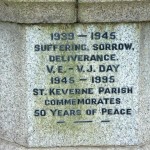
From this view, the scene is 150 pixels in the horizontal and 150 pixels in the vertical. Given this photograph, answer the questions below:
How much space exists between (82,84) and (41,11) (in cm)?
75

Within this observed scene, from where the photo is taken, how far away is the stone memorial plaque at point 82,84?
12.4ft

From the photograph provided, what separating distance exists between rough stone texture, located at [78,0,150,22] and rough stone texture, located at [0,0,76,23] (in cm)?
9

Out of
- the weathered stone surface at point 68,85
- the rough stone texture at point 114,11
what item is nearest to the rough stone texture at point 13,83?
the weathered stone surface at point 68,85

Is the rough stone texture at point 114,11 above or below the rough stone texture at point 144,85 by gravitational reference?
above

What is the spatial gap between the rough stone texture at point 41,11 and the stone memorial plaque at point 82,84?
10cm

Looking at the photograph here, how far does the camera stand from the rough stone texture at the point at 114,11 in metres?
3.61

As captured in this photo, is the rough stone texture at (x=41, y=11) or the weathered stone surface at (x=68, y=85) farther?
the weathered stone surface at (x=68, y=85)

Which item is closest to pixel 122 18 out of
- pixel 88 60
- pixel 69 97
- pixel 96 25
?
pixel 96 25

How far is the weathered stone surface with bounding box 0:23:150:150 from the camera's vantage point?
3.77m

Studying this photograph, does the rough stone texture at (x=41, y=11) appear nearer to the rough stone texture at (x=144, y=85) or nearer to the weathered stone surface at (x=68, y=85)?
the weathered stone surface at (x=68, y=85)

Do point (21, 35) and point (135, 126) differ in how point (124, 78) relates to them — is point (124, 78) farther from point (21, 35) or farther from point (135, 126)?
point (21, 35)

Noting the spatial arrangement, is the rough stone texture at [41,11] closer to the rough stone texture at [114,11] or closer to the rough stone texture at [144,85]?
the rough stone texture at [114,11]

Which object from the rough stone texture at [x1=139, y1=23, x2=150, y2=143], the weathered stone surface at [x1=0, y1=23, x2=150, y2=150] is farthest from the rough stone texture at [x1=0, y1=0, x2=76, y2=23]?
the rough stone texture at [x1=139, y1=23, x2=150, y2=143]

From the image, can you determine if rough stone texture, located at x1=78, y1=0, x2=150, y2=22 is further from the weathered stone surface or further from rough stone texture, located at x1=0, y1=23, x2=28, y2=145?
rough stone texture, located at x1=0, y1=23, x2=28, y2=145
